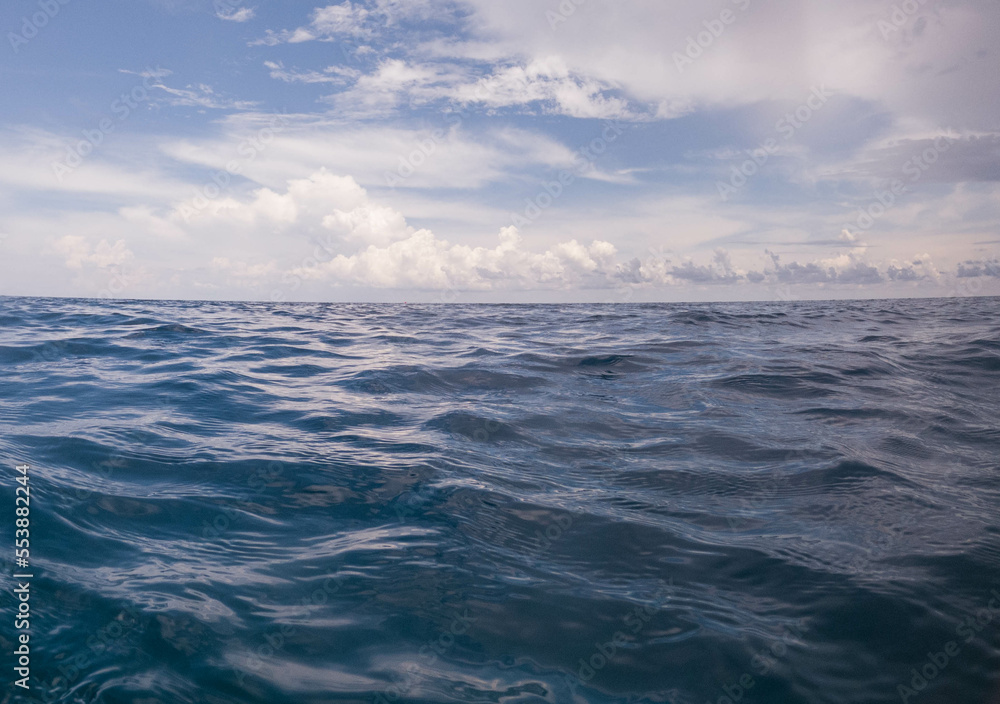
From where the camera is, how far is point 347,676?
12.0 feet

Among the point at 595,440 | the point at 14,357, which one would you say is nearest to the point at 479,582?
the point at 595,440

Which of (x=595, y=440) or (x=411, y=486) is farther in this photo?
(x=595, y=440)

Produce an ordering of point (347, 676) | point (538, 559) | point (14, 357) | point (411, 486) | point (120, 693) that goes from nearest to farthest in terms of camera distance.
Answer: point (120, 693) → point (347, 676) → point (538, 559) → point (411, 486) → point (14, 357)

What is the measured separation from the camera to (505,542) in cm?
550

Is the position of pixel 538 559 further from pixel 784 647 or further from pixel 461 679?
pixel 784 647

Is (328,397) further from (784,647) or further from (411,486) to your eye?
(784,647)

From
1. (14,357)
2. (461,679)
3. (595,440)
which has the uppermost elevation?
(14,357)

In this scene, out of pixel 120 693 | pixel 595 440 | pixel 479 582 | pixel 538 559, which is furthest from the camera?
pixel 595 440

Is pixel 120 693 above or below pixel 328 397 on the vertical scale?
below

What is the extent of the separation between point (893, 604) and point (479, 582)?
356cm

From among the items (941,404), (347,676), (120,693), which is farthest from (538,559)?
(941,404)

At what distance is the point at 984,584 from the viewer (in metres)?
4.71

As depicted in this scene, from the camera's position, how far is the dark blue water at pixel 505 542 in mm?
3729

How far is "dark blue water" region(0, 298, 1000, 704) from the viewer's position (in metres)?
3.73
